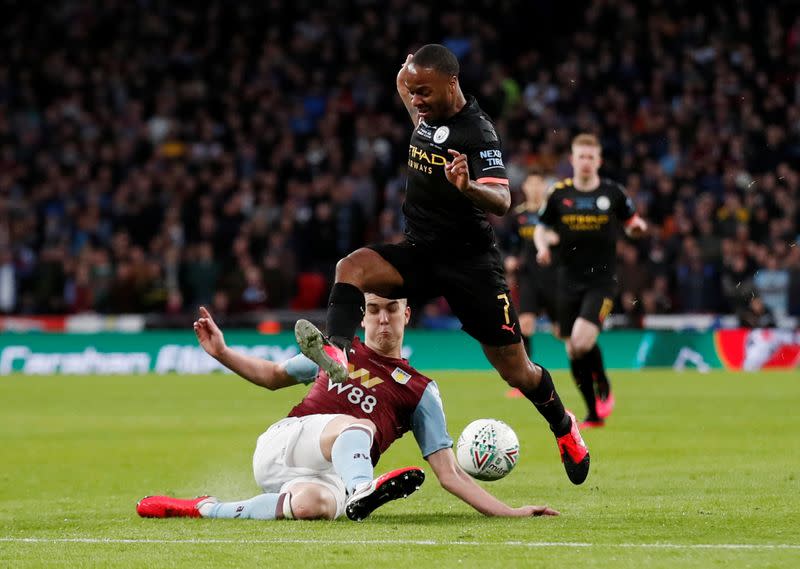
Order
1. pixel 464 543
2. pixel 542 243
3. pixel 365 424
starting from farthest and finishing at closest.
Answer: pixel 542 243 < pixel 365 424 < pixel 464 543

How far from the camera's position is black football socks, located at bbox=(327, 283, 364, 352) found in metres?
7.53

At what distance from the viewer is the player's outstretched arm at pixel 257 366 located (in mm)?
7715

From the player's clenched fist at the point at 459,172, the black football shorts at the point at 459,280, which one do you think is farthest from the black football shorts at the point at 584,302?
the player's clenched fist at the point at 459,172

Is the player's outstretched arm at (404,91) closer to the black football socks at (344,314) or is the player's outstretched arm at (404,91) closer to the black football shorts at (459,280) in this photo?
the black football shorts at (459,280)

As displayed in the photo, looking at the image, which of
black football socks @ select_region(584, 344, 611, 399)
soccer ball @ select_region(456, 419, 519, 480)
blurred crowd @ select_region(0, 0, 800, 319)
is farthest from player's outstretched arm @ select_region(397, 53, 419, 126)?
blurred crowd @ select_region(0, 0, 800, 319)

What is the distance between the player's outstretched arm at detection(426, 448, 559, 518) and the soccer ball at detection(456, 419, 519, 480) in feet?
1.65

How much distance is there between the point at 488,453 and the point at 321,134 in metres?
20.3

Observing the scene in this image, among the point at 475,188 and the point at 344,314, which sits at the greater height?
the point at 475,188

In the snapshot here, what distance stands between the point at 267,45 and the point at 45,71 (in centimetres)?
477

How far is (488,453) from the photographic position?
8133 millimetres

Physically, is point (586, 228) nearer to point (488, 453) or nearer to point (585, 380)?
point (585, 380)

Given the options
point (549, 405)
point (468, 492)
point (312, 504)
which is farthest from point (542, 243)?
point (312, 504)

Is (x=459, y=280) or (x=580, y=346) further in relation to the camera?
(x=580, y=346)

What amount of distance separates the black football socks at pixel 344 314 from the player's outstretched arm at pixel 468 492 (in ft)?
2.57
